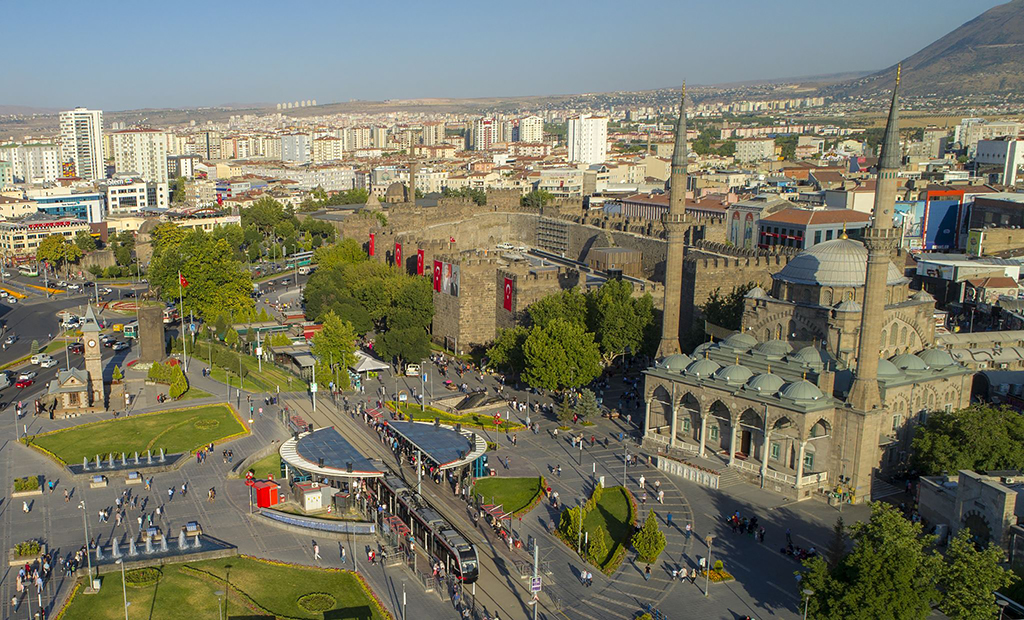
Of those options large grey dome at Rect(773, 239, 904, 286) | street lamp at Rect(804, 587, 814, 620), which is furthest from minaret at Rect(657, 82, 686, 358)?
street lamp at Rect(804, 587, 814, 620)

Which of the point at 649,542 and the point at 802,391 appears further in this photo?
the point at 802,391

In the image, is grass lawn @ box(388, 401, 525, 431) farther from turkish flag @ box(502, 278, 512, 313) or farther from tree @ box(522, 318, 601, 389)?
turkish flag @ box(502, 278, 512, 313)

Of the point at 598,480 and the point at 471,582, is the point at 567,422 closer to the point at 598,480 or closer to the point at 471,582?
the point at 598,480

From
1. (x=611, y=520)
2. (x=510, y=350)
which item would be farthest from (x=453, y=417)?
(x=611, y=520)

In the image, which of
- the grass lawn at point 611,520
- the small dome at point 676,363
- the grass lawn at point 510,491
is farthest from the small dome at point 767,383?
the grass lawn at point 510,491

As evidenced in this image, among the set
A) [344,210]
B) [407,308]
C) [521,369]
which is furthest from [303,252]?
[521,369]

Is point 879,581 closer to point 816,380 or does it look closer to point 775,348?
point 816,380
